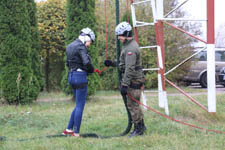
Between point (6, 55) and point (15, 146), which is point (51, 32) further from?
point (15, 146)

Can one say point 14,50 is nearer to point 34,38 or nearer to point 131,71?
point 34,38

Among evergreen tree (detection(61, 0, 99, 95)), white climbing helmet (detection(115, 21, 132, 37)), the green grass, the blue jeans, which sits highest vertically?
evergreen tree (detection(61, 0, 99, 95))

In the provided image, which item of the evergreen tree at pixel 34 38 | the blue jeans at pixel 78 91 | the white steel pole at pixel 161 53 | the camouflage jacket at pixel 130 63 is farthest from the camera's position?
the evergreen tree at pixel 34 38

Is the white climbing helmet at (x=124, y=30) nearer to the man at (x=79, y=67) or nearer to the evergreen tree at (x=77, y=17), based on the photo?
the man at (x=79, y=67)

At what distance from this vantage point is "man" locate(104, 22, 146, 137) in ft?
15.9

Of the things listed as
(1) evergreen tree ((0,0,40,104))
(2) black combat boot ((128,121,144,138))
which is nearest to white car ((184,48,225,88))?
(1) evergreen tree ((0,0,40,104))

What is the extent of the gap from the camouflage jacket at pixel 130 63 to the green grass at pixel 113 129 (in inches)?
38.6

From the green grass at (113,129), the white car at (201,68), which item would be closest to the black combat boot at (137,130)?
the green grass at (113,129)

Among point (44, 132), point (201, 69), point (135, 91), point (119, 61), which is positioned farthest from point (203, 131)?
point (201, 69)

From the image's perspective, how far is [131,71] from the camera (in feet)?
15.8

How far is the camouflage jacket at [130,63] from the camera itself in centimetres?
482

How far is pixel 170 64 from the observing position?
13570 mm

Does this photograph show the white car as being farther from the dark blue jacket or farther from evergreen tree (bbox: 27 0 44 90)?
the dark blue jacket

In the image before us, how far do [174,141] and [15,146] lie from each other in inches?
95.9
